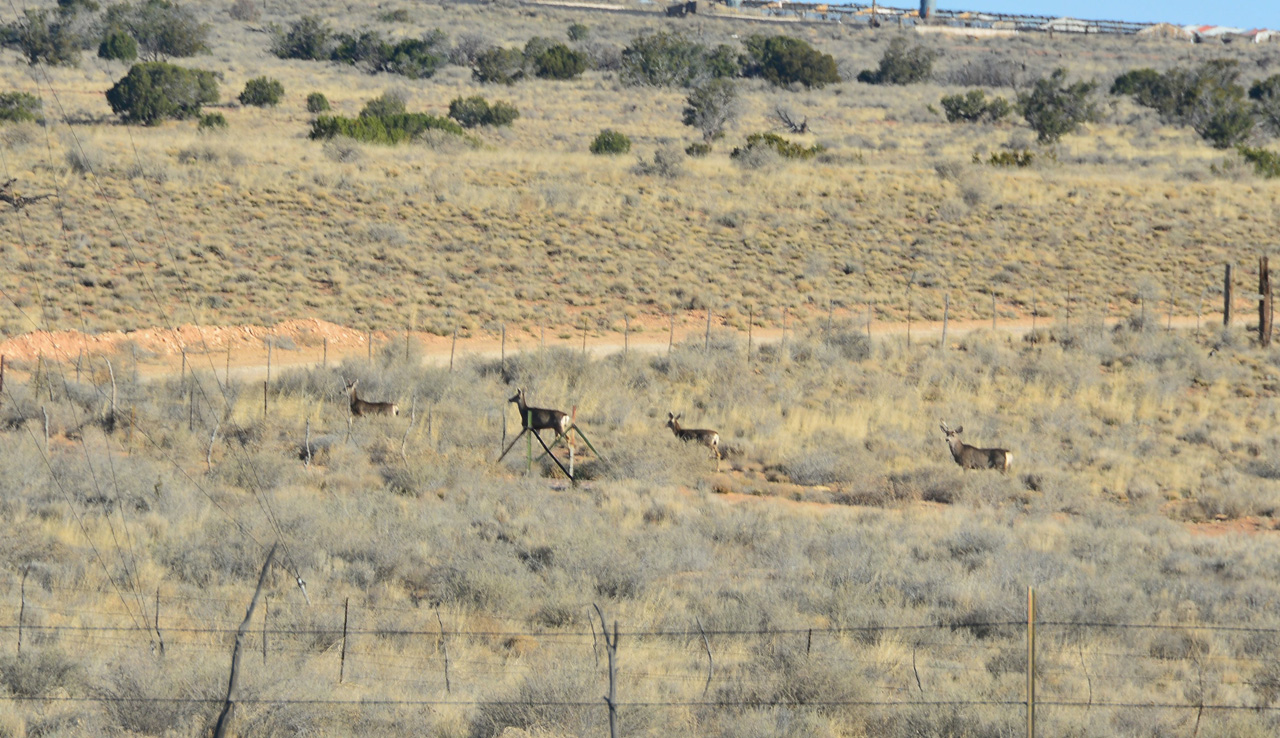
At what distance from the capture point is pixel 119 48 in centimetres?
6366

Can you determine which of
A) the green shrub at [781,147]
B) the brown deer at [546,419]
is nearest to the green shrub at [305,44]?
the green shrub at [781,147]

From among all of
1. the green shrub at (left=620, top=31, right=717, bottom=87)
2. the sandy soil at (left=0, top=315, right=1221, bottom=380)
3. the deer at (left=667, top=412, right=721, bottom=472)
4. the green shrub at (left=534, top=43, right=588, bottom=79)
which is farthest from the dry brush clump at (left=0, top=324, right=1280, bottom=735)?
the green shrub at (left=534, top=43, right=588, bottom=79)

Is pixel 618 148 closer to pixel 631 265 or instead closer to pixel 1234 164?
pixel 631 265

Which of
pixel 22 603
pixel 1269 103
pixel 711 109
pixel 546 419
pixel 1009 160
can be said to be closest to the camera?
pixel 22 603

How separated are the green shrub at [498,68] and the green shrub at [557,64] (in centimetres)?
197

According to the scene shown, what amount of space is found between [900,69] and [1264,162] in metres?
36.5

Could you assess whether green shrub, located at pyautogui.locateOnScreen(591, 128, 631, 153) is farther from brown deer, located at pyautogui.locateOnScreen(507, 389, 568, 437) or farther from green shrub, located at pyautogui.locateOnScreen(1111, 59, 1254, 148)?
brown deer, located at pyautogui.locateOnScreen(507, 389, 568, 437)

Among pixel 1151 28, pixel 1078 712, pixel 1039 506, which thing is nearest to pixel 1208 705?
pixel 1078 712

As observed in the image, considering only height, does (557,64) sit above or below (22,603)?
above

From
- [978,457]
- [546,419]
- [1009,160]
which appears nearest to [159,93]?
[1009,160]

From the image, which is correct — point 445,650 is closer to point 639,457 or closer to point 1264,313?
point 639,457

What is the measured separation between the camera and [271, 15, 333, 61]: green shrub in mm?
76562

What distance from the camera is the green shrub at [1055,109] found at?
5850cm

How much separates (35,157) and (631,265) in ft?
60.6
